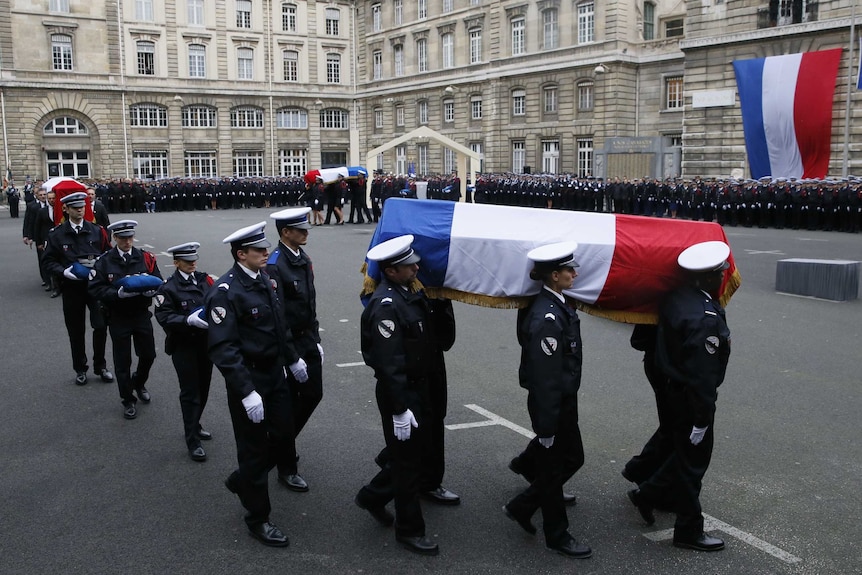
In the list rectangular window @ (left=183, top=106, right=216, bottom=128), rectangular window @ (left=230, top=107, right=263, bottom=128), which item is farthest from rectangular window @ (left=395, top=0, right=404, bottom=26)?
rectangular window @ (left=183, top=106, right=216, bottom=128)

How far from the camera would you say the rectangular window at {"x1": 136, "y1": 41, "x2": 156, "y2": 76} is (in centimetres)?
5395

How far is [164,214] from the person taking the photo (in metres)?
36.0

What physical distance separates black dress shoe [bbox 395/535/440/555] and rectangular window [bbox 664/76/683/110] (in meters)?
40.0

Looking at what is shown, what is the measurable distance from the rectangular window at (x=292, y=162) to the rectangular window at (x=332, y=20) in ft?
29.8

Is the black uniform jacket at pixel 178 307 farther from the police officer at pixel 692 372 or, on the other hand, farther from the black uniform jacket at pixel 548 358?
the police officer at pixel 692 372

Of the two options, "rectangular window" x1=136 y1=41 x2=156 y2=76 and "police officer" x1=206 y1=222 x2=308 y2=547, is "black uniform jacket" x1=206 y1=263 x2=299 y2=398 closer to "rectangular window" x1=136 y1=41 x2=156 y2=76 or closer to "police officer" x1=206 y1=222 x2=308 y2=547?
"police officer" x1=206 y1=222 x2=308 y2=547

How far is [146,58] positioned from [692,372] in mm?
55697

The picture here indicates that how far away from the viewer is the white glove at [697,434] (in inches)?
192

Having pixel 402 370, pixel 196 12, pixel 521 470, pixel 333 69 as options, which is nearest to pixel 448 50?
pixel 333 69

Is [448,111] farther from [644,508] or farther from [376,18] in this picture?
[644,508]

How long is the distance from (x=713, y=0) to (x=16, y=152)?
40204mm

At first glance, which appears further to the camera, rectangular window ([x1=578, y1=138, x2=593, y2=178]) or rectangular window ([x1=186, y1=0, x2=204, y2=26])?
rectangular window ([x1=186, y1=0, x2=204, y2=26])

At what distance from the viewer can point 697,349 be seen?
4832 mm

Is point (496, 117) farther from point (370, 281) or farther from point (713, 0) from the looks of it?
point (370, 281)
